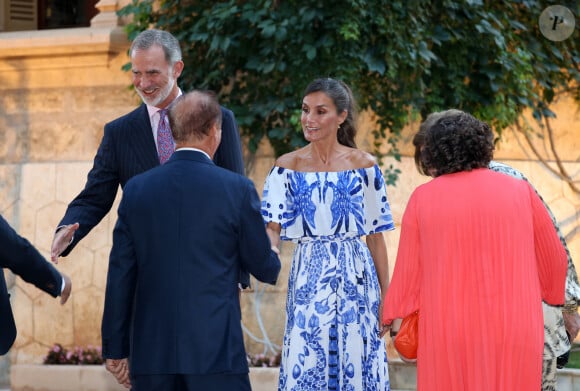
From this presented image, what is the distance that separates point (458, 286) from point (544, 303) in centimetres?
67

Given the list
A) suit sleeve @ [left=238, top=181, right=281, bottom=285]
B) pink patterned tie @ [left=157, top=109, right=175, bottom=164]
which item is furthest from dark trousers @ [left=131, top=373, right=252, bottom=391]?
pink patterned tie @ [left=157, top=109, right=175, bottom=164]

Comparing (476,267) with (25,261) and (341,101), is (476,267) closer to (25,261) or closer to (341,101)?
(341,101)

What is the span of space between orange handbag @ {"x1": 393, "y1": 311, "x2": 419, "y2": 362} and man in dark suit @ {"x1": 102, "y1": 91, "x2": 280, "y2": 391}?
0.62 metres

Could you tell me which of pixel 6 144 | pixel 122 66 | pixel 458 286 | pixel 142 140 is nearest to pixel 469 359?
pixel 458 286

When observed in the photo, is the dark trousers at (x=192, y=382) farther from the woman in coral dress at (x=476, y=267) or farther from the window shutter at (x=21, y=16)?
the window shutter at (x=21, y=16)

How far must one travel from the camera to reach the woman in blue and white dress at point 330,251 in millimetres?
5105

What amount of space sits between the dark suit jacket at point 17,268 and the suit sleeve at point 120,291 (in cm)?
43

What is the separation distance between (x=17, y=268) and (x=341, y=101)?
1.85 m

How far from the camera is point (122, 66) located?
9.27 meters

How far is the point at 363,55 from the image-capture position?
8.50m

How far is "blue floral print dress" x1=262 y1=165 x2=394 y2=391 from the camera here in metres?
5.10

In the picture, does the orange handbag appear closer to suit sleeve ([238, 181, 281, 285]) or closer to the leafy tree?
suit sleeve ([238, 181, 281, 285])

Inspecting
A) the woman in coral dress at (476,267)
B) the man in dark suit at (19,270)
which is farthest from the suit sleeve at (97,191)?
the woman in coral dress at (476,267)

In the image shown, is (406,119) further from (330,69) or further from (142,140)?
(142,140)
